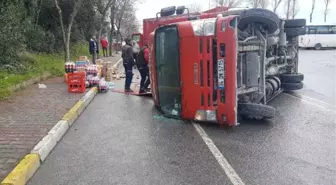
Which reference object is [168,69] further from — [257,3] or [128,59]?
[257,3]

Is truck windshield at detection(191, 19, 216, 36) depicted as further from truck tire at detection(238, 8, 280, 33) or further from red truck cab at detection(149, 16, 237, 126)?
truck tire at detection(238, 8, 280, 33)

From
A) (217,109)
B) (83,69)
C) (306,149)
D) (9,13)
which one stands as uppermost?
(9,13)

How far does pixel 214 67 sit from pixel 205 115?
91 cm

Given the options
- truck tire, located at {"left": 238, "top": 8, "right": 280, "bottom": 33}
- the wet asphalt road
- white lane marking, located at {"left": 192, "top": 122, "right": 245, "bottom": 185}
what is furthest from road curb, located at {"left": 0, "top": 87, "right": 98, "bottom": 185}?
truck tire, located at {"left": 238, "top": 8, "right": 280, "bottom": 33}

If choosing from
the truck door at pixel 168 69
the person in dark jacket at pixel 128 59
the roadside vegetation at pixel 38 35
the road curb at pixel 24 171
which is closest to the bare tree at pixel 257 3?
the roadside vegetation at pixel 38 35

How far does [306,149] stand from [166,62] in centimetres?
328

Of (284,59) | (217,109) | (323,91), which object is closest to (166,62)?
(217,109)

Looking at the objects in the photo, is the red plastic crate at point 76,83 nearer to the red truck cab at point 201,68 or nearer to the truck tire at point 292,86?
the red truck cab at point 201,68

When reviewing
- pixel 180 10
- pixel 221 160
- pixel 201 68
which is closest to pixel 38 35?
pixel 180 10

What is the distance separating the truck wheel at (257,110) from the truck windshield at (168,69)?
1289 millimetres

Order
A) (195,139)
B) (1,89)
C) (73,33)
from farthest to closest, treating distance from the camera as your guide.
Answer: (73,33)
(1,89)
(195,139)

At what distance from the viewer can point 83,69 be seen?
12.0 meters

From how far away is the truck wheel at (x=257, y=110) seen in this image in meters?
7.15

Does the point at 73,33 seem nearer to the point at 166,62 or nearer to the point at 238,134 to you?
the point at 166,62
